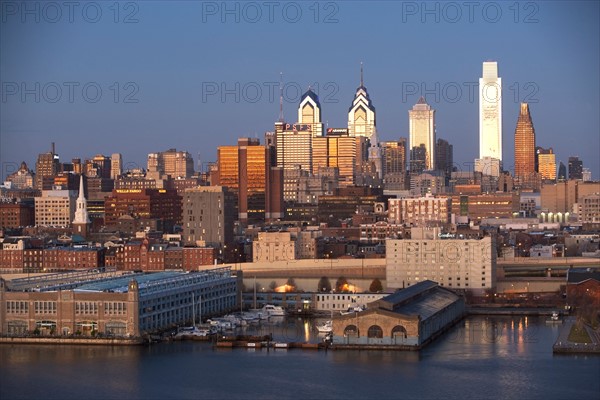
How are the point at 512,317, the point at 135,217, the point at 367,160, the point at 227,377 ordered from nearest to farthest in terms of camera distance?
the point at 227,377 → the point at 512,317 → the point at 135,217 → the point at 367,160

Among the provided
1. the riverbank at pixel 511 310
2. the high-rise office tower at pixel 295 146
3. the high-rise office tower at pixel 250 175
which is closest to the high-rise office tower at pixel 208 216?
the riverbank at pixel 511 310

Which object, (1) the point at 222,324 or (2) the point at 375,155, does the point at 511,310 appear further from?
(2) the point at 375,155

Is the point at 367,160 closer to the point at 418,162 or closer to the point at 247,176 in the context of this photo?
the point at 418,162

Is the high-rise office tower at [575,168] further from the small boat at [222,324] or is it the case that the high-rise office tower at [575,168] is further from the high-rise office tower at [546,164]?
the small boat at [222,324]

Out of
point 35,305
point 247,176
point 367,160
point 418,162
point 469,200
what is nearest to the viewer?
point 35,305

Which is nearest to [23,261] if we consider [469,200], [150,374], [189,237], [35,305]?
[189,237]

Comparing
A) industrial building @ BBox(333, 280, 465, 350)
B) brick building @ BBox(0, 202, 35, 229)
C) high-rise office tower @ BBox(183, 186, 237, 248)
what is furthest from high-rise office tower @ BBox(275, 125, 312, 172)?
industrial building @ BBox(333, 280, 465, 350)

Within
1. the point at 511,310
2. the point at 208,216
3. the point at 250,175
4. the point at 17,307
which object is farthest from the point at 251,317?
the point at 250,175

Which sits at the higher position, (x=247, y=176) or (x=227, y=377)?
(x=247, y=176)
